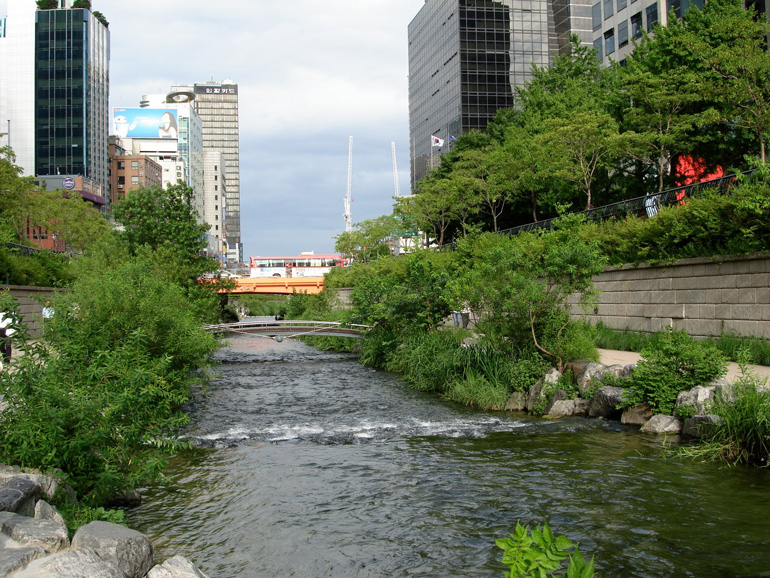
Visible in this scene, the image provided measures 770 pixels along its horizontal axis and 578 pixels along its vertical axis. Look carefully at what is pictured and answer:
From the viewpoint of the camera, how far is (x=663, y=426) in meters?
13.9

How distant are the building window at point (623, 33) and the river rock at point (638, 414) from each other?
48546 mm

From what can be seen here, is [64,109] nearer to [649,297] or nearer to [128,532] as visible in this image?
[649,297]

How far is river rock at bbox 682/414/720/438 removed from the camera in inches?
491

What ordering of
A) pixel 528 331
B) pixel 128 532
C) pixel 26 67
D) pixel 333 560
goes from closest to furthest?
1. pixel 128 532
2. pixel 333 560
3. pixel 528 331
4. pixel 26 67

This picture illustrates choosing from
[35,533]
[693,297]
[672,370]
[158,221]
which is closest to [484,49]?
[158,221]

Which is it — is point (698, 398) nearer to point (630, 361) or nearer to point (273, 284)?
point (630, 361)

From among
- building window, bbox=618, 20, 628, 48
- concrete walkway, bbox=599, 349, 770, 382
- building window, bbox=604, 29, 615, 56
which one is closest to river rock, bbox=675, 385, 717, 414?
concrete walkway, bbox=599, 349, 770, 382

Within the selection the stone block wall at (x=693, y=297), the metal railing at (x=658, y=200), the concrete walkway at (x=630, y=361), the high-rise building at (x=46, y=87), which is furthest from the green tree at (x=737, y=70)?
the high-rise building at (x=46, y=87)

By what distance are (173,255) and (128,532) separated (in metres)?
29.7

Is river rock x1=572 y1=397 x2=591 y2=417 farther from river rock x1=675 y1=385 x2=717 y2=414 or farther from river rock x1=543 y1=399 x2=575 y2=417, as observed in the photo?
river rock x1=675 y1=385 x2=717 y2=414

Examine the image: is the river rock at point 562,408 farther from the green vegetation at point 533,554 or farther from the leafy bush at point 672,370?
the green vegetation at point 533,554

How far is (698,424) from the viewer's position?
12953 millimetres

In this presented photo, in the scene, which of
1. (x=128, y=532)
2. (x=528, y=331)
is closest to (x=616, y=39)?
(x=528, y=331)

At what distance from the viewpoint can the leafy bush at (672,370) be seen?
46.1 ft
